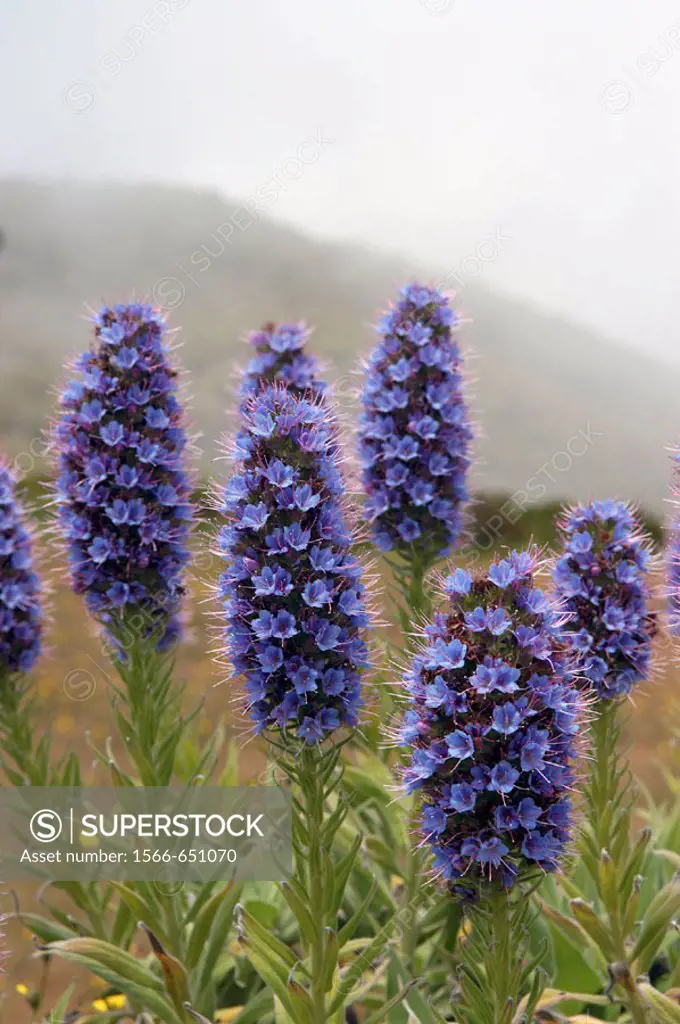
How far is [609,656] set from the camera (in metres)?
5.13

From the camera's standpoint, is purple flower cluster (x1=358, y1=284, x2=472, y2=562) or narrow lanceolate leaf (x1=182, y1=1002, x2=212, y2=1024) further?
purple flower cluster (x1=358, y1=284, x2=472, y2=562)

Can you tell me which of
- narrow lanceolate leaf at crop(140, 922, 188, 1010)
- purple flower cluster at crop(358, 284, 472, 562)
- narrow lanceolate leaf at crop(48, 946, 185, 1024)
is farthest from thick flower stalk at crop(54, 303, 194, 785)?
purple flower cluster at crop(358, 284, 472, 562)

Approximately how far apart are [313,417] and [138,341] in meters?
2.10

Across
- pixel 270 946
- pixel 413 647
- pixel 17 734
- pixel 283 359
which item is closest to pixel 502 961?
pixel 270 946

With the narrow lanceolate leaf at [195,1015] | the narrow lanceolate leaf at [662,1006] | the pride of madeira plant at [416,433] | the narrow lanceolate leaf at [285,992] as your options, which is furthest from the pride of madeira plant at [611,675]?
the narrow lanceolate leaf at [195,1015]

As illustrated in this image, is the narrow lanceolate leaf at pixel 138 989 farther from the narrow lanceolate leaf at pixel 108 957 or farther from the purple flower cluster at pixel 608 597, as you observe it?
the purple flower cluster at pixel 608 597

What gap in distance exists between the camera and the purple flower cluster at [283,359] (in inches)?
269

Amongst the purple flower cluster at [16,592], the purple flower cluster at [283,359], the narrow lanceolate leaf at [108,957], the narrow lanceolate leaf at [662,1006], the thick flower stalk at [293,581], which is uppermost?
the purple flower cluster at [283,359]

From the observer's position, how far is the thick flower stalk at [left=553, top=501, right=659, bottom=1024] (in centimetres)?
511

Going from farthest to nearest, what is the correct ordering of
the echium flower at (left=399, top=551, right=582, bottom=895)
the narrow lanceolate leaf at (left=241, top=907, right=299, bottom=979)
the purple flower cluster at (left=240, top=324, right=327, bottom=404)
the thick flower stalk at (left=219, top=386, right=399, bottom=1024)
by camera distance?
the purple flower cluster at (left=240, top=324, right=327, bottom=404) → the narrow lanceolate leaf at (left=241, top=907, right=299, bottom=979) → the thick flower stalk at (left=219, top=386, right=399, bottom=1024) → the echium flower at (left=399, top=551, right=582, bottom=895)

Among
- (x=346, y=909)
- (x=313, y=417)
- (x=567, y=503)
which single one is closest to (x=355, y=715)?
(x=313, y=417)

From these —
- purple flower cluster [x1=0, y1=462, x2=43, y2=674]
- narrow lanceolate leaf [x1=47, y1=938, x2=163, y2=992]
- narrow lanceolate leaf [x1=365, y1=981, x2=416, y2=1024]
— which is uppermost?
purple flower cluster [x1=0, y1=462, x2=43, y2=674]

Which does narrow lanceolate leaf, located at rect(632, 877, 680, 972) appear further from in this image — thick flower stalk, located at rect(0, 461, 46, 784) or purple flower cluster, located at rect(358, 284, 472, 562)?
thick flower stalk, located at rect(0, 461, 46, 784)

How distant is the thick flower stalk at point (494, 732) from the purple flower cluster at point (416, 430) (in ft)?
7.45
